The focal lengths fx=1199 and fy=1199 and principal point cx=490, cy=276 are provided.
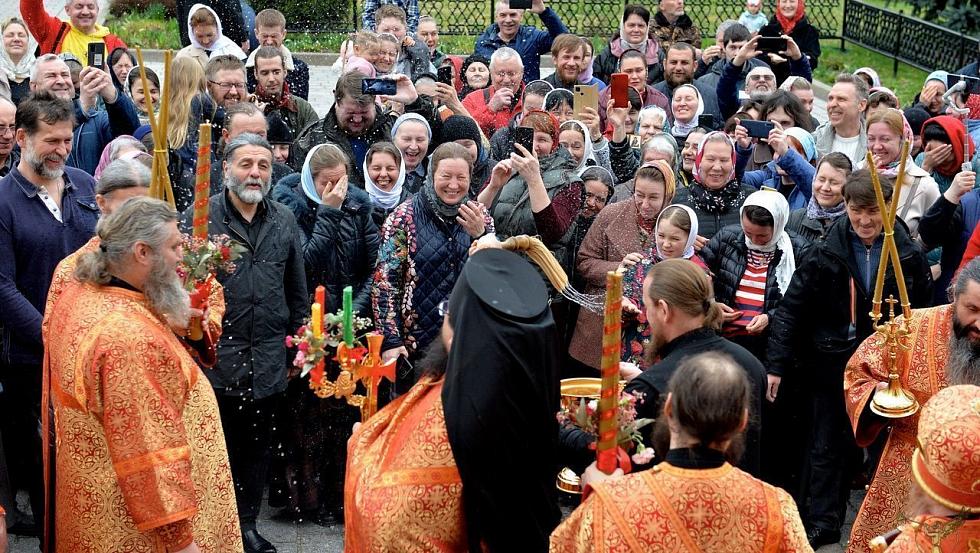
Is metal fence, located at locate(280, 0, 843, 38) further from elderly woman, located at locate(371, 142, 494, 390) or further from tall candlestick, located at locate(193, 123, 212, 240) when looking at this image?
tall candlestick, located at locate(193, 123, 212, 240)

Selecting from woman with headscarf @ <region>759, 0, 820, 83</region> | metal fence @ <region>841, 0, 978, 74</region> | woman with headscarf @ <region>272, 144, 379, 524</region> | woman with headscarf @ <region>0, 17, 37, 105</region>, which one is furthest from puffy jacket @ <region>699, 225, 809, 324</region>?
metal fence @ <region>841, 0, 978, 74</region>

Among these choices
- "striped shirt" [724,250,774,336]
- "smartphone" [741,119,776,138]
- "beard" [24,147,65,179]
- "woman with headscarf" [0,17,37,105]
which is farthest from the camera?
"woman with headscarf" [0,17,37,105]

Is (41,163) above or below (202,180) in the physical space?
below

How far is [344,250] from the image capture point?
643 cm

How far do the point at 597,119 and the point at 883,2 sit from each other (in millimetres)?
18062

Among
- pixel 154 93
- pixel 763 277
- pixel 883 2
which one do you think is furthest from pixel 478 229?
pixel 883 2

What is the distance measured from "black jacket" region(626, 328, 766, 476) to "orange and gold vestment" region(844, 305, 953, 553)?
72 cm

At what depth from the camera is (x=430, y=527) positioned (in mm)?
3857

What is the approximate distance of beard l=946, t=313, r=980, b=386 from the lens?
4.62 metres

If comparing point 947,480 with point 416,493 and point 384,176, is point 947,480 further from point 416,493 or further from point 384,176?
point 384,176

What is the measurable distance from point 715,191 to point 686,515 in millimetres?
4112

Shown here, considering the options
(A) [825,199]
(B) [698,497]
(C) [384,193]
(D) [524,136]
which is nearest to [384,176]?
(C) [384,193]

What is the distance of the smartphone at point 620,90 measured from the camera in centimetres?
823

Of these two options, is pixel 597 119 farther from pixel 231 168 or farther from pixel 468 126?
pixel 231 168
